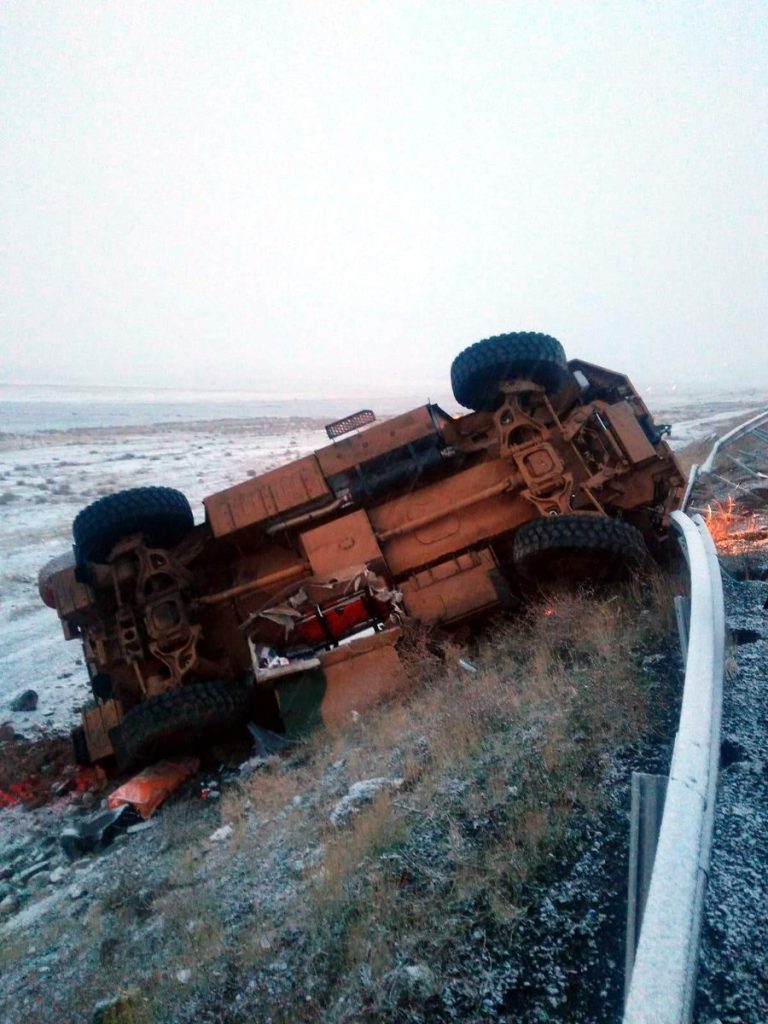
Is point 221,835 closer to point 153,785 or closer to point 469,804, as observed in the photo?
point 153,785

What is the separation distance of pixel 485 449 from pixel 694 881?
18.8 ft

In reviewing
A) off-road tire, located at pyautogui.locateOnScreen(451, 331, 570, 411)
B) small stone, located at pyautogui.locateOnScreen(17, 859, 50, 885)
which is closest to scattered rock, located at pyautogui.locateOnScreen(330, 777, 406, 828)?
small stone, located at pyautogui.locateOnScreen(17, 859, 50, 885)

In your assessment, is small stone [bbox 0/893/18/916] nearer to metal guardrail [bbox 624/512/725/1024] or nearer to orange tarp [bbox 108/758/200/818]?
orange tarp [bbox 108/758/200/818]

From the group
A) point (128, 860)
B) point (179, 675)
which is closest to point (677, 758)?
point (128, 860)

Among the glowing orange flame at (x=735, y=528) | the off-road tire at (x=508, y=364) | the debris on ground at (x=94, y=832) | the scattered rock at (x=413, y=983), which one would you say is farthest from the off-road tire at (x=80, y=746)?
the glowing orange flame at (x=735, y=528)

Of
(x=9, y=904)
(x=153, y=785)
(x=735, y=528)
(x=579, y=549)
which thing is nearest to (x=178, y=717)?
(x=153, y=785)

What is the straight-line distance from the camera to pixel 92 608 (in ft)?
21.3

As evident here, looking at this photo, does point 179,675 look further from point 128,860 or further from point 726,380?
point 726,380

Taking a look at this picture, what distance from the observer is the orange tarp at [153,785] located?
17.1 feet

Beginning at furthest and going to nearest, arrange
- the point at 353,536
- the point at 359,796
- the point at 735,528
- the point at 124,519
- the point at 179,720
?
the point at 735,528 < the point at 353,536 < the point at 124,519 < the point at 179,720 < the point at 359,796

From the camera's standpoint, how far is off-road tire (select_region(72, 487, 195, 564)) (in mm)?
6098

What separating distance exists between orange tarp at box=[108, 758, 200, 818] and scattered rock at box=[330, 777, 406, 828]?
2457mm

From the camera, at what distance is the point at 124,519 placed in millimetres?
6109

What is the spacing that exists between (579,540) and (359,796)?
Result: 294 cm
